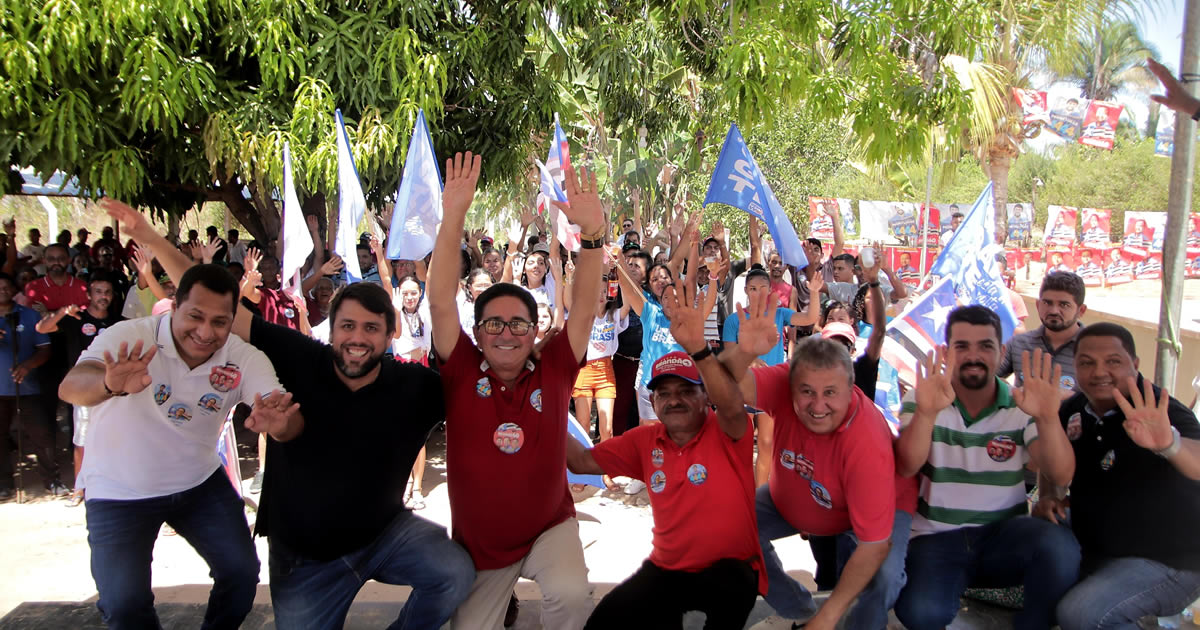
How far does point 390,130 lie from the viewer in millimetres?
7207

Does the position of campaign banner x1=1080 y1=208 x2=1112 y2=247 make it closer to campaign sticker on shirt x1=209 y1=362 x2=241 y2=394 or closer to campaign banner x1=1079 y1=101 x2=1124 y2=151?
campaign banner x1=1079 y1=101 x2=1124 y2=151

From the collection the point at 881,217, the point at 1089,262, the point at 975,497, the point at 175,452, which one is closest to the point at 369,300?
the point at 175,452

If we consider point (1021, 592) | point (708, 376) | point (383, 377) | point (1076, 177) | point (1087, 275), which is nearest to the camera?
point (708, 376)

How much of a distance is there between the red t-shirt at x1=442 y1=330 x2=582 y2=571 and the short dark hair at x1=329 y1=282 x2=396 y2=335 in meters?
0.31

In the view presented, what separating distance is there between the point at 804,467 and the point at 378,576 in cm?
183

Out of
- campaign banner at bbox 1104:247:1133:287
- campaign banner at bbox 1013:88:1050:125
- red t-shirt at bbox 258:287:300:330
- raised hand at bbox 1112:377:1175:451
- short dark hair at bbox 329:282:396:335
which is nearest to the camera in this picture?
raised hand at bbox 1112:377:1175:451

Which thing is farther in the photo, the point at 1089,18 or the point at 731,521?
the point at 1089,18

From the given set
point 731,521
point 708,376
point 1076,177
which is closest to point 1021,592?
point 731,521

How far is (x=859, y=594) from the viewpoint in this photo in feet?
10.5

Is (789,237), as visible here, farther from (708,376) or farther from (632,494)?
(708,376)

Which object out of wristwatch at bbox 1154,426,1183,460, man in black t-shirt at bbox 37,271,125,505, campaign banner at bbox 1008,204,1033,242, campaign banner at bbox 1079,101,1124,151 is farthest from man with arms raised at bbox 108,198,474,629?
campaign banner at bbox 1079,101,1124,151

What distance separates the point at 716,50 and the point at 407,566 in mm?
6869

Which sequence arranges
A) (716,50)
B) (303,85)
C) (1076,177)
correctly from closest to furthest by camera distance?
(303,85)
(716,50)
(1076,177)

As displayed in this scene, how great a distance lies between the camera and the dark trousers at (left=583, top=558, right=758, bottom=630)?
3133 millimetres
